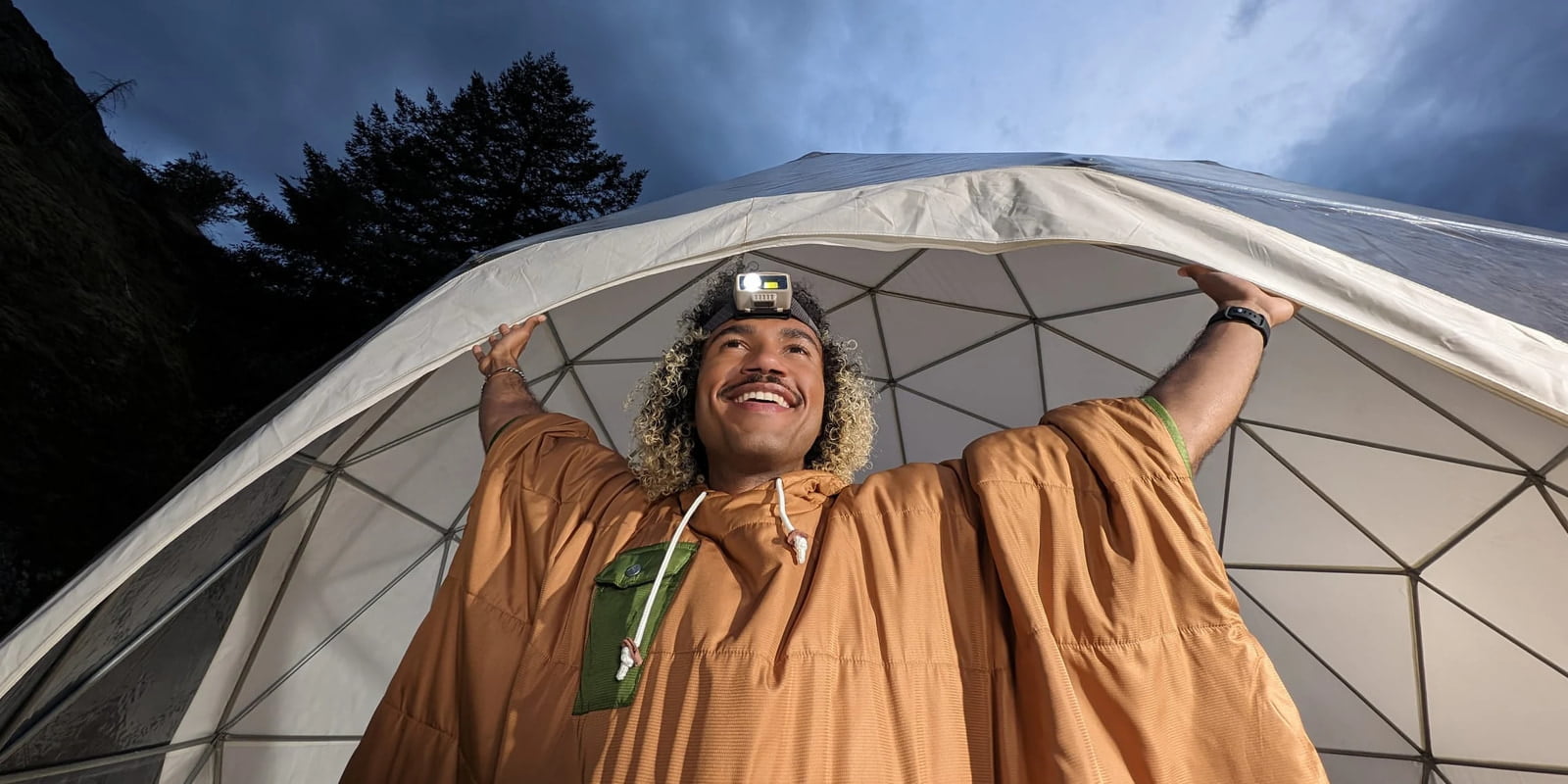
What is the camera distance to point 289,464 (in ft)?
13.5

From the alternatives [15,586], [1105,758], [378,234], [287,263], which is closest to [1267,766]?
[1105,758]

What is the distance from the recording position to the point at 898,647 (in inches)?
84.6

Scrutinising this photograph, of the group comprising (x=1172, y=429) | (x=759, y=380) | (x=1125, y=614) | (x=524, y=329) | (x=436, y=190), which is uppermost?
(x=436, y=190)

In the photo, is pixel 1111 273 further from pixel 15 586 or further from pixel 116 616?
pixel 15 586

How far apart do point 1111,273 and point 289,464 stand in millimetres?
5700

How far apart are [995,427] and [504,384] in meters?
4.96

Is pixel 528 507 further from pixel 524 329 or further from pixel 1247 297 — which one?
pixel 1247 297

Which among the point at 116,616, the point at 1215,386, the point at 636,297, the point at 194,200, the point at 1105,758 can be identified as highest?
the point at 194,200

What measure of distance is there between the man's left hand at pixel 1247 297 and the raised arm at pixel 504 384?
2.98 meters

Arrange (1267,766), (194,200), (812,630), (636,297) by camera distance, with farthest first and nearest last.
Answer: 1. (194,200)
2. (636,297)
3. (812,630)
4. (1267,766)

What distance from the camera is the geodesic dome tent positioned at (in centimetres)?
280

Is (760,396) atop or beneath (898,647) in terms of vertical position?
atop

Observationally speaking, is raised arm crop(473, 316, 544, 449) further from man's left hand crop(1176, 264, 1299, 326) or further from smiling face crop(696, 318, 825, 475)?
man's left hand crop(1176, 264, 1299, 326)

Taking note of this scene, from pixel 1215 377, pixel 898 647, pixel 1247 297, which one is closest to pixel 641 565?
pixel 898 647
